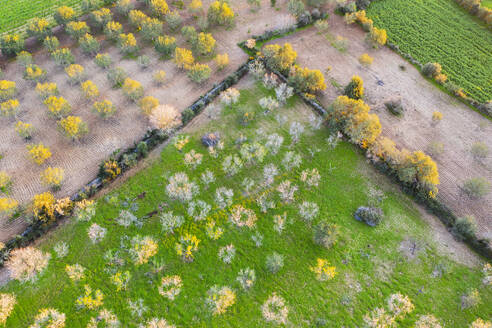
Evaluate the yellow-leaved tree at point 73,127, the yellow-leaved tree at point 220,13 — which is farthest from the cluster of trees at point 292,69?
the yellow-leaved tree at point 73,127

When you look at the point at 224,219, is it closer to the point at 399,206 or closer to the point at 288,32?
the point at 399,206

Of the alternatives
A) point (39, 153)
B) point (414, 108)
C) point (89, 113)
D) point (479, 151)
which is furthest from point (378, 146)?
point (39, 153)

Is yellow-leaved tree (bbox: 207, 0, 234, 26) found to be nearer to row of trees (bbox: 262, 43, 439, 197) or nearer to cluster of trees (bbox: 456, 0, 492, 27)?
row of trees (bbox: 262, 43, 439, 197)

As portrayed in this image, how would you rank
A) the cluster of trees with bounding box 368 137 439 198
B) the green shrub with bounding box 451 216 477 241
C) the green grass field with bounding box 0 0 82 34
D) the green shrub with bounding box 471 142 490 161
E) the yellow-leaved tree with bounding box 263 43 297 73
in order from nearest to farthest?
the green shrub with bounding box 451 216 477 241
the cluster of trees with bounding box 368 137 439 198
the green shrub with bounding box 471 142 490 161
the yellow-leaved tree with bounding box 263 43 297 73
the green grass field with bounding box 0 0 82 34

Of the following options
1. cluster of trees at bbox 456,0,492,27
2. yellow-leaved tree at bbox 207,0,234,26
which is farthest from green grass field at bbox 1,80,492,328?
cluster of trees at bbox 456,0,492,27

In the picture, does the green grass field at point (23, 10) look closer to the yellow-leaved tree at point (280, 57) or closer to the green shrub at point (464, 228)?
the yellow-leaved tree at point (280, 57)
